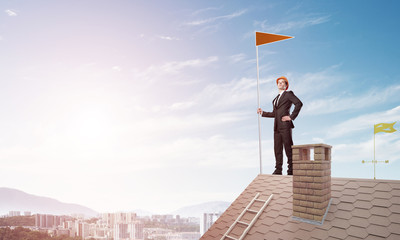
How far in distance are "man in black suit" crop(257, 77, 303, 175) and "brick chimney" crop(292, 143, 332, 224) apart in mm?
2363

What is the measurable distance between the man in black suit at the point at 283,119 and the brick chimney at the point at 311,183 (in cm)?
236

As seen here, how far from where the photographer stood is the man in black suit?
8.06 m

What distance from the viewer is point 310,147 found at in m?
5.59

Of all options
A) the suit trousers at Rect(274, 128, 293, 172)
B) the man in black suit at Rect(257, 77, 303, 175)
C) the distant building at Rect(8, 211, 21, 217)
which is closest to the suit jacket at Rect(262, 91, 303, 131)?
the man in black suit at Rect(257, 77, 303, 175)

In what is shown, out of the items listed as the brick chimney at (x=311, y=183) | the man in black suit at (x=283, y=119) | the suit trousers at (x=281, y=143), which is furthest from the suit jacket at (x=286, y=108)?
the brick chimney at (x=311, y=183)

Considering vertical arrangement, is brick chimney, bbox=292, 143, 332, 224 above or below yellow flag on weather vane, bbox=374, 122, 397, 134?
below

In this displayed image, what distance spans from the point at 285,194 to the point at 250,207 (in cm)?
93

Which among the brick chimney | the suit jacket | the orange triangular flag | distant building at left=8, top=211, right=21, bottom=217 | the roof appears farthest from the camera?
distant building at left=8, top=211, right=21, bottom=217

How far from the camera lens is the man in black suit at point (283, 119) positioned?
317 inches

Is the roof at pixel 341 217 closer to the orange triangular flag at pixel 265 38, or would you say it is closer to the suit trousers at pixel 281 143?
the suit trousers at pixel 281 143

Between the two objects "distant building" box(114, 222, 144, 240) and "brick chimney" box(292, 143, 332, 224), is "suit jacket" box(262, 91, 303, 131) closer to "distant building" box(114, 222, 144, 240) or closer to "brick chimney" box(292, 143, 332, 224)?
"brick chimney" box(292, 143, 332, 224)

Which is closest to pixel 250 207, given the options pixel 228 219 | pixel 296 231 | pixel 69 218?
pixel 228 219

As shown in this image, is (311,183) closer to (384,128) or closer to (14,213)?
(384,128)

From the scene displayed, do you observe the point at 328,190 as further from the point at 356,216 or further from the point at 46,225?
the point at 46,225
